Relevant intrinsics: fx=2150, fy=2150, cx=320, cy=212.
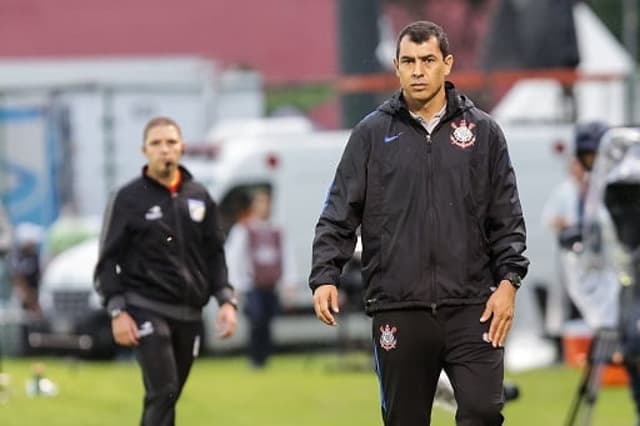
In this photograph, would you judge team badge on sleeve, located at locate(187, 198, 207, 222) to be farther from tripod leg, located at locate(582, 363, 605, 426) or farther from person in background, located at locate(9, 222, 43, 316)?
person in background, located at locate(9, 222, 43, 316)

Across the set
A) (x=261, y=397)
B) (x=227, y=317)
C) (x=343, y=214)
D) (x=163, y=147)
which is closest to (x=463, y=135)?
(x=343, y=214)

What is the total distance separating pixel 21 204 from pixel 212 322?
6.77 metres

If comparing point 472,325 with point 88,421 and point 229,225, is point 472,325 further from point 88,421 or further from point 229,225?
point 229,225

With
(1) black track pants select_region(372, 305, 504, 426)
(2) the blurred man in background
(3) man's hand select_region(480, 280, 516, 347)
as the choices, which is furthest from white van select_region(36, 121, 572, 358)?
(3) man's hand select_region(480, 280, 516, 347)

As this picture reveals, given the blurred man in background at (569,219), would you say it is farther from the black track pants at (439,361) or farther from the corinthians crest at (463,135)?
the black track pants at (439,361)

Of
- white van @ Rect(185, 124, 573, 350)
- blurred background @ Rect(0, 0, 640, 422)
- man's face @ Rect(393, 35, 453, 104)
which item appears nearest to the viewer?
man's face @ Rect(393, 35, 453, 104)

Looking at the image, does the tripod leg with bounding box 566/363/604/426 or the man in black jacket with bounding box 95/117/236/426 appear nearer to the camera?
the man in black jacket with bounding box 95/117/236/426

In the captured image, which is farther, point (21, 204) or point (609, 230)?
point (21, 204)

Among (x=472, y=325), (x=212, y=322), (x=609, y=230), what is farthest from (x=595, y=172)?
(x=212, y=322)

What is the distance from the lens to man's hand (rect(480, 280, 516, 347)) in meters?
8.67

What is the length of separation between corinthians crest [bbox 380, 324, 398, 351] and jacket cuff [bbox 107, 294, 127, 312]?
3036mm

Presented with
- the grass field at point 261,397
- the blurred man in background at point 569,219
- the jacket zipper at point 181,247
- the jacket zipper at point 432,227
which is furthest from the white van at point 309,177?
the jacket zipper at point 432,227

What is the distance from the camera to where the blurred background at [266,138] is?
22.1 m

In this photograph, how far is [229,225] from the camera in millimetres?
24391
